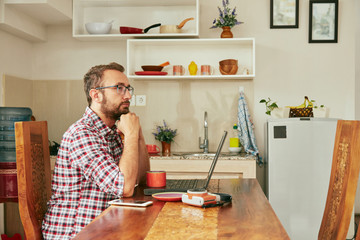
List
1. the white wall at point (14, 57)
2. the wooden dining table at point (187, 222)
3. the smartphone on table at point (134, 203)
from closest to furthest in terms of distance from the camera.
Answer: the wooden dining table at point (187, 222), the smartphone on table at point (134, 203), the white wall at point (14, 57)

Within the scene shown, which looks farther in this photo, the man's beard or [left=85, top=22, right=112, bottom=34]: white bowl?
[left=85, top=22, right=112, bottom=34]: white bowl

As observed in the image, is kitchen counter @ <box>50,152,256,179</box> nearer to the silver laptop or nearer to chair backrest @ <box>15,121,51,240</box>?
the silver laptop

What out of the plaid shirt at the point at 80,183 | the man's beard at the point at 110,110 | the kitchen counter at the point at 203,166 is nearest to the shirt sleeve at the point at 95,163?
the plaid shirt at the point at 80,183

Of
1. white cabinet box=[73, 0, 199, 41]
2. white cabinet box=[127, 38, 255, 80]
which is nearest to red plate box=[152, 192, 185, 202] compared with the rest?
white cabinet box=[127, 38, 255, 80]

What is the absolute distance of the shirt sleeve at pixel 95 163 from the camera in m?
1.74

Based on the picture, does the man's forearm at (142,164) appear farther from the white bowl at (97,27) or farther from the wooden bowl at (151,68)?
the white bowl at (97,27)

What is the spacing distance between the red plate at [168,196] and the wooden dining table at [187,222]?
2 centimetres

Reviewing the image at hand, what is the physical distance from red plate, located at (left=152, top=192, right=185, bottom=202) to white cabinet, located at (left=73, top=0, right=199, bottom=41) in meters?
2.65

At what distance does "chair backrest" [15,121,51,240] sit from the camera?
1.77 meters

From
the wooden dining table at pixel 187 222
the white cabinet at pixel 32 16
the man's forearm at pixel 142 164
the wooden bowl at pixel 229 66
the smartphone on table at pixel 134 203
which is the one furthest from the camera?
the wooden bowl at pixel 229 66

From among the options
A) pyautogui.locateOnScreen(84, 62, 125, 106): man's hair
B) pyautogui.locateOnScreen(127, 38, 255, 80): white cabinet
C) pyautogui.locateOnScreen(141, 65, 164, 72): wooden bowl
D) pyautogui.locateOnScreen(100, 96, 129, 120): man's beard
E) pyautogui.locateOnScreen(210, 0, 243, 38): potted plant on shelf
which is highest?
pyautogui.locateOnScreen(210, 0, 243, 38): potted plant on shelf

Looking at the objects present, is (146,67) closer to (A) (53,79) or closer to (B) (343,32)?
(A) (53,79)

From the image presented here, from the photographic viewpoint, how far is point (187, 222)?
1.35m

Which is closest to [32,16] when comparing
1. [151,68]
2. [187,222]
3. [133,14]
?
[133,14]
